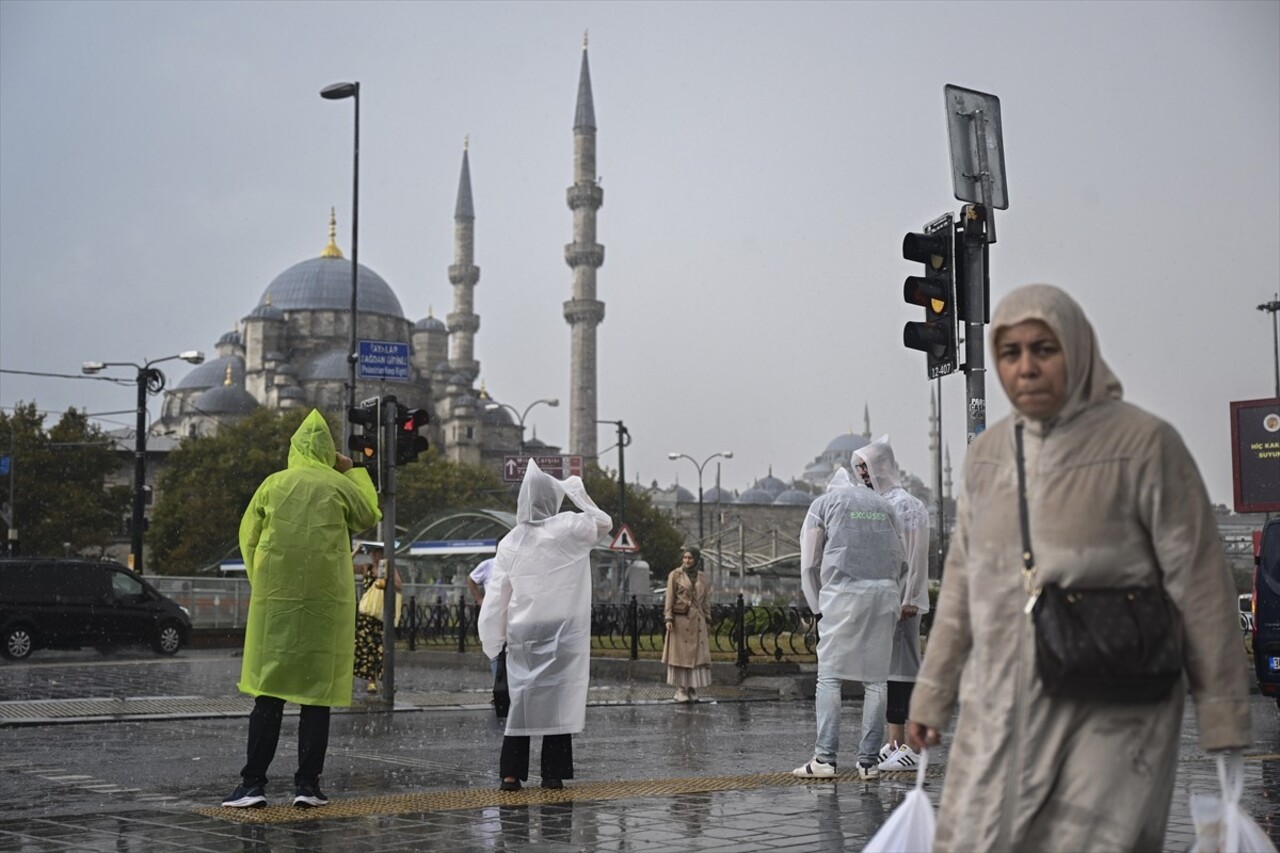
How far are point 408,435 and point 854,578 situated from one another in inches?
263

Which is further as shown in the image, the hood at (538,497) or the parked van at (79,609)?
the parked van at (79,609)

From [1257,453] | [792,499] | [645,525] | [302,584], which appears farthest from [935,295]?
[792,499]

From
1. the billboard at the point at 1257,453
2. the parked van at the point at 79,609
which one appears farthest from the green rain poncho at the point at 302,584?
the billboard at the point at 1257,453

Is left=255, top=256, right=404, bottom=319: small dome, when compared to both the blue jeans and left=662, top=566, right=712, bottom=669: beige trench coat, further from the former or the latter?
the blue jeans

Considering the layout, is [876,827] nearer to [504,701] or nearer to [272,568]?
[272,568]

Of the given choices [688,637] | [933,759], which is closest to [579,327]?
[688,637]

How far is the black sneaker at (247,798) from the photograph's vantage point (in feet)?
24.0

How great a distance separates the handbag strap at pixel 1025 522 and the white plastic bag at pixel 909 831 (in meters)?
0.54

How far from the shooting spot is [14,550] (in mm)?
45281

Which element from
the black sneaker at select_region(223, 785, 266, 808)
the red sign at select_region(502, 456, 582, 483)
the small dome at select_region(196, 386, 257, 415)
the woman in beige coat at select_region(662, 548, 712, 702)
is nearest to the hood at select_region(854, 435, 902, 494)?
the black sneaker at select_region(223, 785, 266, 808)

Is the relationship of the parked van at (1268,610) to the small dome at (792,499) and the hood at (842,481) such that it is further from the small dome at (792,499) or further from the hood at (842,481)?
the small dome at (792,499)

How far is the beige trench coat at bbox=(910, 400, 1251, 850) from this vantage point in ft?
10.9

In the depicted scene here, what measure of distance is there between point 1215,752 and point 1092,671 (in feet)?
1.14

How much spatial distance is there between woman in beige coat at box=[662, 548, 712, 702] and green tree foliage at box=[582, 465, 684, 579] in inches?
2290
